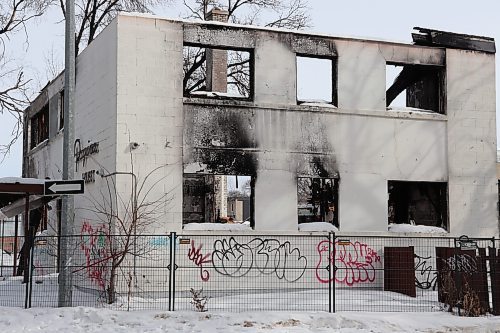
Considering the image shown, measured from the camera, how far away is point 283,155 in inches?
729

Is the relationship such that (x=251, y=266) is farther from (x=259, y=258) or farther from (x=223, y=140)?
(x=223, y=140)

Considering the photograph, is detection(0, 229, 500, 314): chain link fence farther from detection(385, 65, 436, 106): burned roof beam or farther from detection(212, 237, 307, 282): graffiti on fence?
detection(385, 65, 436, 106): burned roof beam

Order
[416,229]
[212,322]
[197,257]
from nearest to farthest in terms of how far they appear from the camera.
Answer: [212,322] < [197,257] < [416,229]

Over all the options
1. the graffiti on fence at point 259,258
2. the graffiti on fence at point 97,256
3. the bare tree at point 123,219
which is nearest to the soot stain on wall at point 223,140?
the bare tree at point 123,219

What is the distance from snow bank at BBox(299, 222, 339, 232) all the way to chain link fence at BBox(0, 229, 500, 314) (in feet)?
0.80

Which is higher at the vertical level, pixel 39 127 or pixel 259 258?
pixel 39 127

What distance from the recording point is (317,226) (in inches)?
734

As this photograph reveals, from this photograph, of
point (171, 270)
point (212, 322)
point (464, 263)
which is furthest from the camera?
point (464, 263)

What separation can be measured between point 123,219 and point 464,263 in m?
7.92

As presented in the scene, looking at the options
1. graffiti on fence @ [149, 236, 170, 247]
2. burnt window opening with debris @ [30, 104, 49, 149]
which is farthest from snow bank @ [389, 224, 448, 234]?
burnt window opening with debris @ [30, 104, 49, 149]

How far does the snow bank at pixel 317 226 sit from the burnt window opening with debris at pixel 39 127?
1197cm

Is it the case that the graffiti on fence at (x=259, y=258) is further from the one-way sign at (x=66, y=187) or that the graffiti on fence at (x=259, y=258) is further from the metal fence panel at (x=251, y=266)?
the one-way sign at (x=66, y=187)

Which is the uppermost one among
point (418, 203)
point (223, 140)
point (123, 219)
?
point (223, 140)

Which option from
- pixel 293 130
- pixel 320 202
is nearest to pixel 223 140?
pixel 293 130
